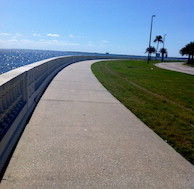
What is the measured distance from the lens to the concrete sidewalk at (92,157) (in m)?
3.00

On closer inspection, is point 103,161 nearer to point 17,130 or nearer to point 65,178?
point 65,178

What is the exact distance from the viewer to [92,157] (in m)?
3.63

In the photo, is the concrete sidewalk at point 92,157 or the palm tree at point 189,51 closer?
the concrete sidewalk at point 92,157

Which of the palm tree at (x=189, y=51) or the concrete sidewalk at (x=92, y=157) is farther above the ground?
the palm tree at (x=189, y=51)

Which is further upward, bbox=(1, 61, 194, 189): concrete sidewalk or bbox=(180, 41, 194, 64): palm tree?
bbox=(180, 41, 194, 64): palm tree

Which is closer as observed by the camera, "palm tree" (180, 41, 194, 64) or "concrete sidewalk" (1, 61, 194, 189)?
"concrete sidewalk" (1, 61, 194, 189)

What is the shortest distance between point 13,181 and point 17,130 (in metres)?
1.70

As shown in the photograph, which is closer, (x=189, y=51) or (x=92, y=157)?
(x=92, y=157)

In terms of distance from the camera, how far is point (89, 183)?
295cm

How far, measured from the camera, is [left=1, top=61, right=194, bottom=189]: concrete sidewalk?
9.83 feet

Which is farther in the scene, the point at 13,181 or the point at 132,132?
the point at 132,132

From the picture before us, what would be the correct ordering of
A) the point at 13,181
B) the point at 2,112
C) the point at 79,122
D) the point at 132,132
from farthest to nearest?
1. the point at 79,122
2. the point at 132,132
3. the point at 2,112
4. the point at 13,181

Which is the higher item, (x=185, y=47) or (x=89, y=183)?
(x=185, y=47)

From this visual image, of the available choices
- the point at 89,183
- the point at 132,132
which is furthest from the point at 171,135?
the point at 89,183
